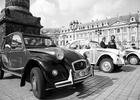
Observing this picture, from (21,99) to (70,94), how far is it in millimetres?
1280

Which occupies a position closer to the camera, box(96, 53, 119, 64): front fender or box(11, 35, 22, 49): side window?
box(11, 35, 22, 49): side window

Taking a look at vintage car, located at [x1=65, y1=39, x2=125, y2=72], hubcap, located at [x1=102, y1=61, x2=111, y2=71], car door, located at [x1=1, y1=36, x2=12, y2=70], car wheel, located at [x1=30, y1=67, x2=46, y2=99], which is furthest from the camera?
hubcap, located at [x1=102, y1=61, x2=111, y2=71]

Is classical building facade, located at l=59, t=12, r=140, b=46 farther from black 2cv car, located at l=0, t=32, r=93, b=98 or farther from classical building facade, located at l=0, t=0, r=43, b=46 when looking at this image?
black 2cv car, located at l=0, t=32, r=93, b=98

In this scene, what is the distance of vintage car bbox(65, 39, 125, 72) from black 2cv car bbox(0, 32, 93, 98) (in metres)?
3.36

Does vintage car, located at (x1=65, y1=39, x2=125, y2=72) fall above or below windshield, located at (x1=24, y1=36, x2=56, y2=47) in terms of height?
below

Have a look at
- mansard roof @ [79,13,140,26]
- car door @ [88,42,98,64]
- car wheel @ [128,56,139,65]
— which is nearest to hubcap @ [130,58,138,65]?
car wheel @ [128,56,139,65]

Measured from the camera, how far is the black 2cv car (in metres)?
2.74

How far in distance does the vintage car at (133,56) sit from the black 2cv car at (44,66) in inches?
309

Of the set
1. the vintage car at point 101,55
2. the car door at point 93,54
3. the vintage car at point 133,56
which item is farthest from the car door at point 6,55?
the vintage car at point 133,56

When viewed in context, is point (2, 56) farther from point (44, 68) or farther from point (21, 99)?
point (44, 68)

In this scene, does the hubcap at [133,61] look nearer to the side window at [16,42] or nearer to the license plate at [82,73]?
the license plate at [82,73]

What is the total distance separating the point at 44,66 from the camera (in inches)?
108

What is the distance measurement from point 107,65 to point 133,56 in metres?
4.87

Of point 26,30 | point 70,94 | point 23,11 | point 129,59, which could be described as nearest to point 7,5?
point 23,11
